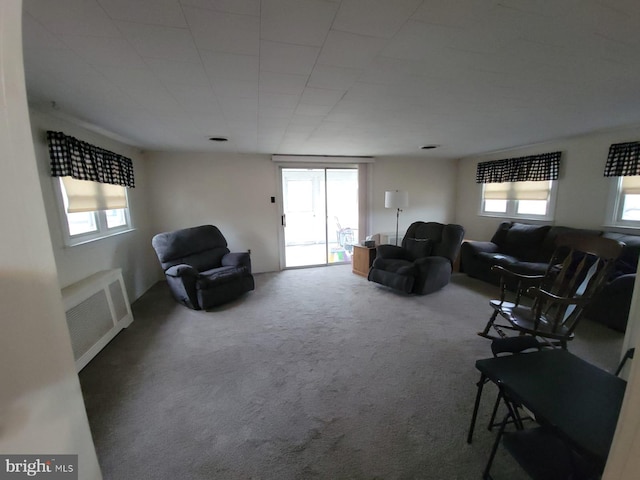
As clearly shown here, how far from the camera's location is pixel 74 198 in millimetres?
2578

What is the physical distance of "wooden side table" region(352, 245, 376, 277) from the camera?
174 inches

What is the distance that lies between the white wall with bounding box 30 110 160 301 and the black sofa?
461 cm

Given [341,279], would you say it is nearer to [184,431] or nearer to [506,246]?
[506,246]

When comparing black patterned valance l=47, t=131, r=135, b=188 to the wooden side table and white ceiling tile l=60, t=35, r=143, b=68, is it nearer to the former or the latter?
white ceiling tile l=60, t=35, r=143, b=68

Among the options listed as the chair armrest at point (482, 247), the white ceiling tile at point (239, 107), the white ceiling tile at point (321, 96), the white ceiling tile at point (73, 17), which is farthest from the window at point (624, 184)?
the white ceiling tile at point (73, 17)

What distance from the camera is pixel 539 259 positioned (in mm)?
3738

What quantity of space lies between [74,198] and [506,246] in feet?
18.9

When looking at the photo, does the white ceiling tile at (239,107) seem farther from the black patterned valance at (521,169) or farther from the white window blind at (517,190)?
the white window blind at (517,190)

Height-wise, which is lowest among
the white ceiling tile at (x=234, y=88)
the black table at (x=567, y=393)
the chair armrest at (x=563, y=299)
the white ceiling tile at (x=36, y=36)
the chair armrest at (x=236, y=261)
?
the chair armrest at (x=236, y=261)

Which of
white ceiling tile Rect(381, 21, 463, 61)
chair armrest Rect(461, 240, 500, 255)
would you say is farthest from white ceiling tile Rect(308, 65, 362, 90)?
chair armrest Rect(461, 240, 500, 255)

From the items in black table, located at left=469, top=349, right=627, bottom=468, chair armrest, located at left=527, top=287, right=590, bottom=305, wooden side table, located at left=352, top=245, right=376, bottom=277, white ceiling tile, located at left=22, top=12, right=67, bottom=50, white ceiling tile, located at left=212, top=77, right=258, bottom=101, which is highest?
white ceiling tile, located at left=212, top=77, right=258, bottom=101

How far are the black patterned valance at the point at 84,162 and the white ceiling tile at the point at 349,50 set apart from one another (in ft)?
7.99

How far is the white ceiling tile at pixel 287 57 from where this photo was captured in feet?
4.50

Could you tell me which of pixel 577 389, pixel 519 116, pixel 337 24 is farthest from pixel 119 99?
pixel 519 116
